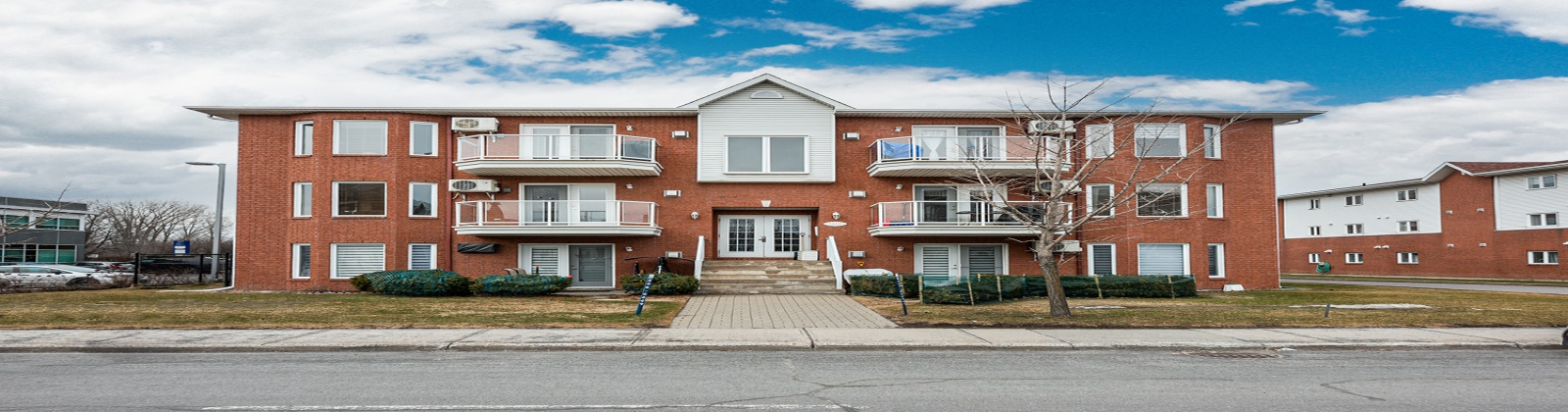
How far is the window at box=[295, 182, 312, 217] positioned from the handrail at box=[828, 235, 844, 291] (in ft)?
49.0

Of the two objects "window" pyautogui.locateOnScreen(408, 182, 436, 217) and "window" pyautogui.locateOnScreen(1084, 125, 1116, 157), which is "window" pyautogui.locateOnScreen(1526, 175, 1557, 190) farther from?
"window" pyautogui.locateOnScreen(408, 182, 436, 217)

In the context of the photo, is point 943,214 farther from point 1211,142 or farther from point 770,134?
point 1211,142

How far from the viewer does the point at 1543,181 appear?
3816 centimetres

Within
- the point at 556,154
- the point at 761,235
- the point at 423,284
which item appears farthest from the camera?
the point at 761,235

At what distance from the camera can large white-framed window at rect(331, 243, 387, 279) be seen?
2575 cm

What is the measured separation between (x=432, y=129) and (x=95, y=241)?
230 feet

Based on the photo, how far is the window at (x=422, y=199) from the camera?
2592cm

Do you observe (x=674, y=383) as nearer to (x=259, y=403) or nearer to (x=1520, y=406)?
(x=259, y=403)

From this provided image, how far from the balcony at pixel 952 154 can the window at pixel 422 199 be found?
12798mm

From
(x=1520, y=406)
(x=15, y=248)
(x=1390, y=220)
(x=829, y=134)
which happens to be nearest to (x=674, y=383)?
(x=1520, y=406)

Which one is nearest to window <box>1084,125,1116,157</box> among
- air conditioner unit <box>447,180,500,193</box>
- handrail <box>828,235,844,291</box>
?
handrail <box>828,235,844,291</box>

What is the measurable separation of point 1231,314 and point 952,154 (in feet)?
34.1

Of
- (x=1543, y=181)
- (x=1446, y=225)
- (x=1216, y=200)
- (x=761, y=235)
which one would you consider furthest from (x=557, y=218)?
(x=1446, y=225)

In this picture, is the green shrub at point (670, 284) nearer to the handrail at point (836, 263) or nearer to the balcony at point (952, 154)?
the handrail at point (836, 263)
